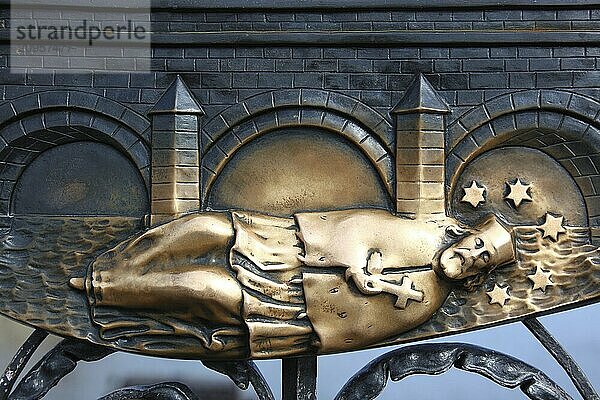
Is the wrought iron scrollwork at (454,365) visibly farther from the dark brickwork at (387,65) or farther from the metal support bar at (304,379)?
the dark brickwork at (387,65)

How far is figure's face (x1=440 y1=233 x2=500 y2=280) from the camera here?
4.14ft

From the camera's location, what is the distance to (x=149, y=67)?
1352 millimetres

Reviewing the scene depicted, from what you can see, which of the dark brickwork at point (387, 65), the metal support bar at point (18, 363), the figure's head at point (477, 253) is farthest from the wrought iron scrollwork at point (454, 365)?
the metal support bar at point (18, 363)

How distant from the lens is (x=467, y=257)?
1261 millimetres

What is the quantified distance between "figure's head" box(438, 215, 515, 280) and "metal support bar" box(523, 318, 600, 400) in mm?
115

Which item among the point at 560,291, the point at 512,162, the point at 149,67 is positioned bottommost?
the point at 560,291

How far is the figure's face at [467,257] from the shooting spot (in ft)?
4.14

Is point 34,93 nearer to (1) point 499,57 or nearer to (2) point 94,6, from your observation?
(2) point 94,6

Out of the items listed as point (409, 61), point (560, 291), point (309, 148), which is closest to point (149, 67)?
point (309, 148)

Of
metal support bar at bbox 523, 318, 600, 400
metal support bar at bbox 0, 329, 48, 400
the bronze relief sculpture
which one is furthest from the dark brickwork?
metal support bar at bbox 0, 329, 48, 400

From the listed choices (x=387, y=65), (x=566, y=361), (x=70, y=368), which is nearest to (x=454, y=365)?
(x=566, y=361)

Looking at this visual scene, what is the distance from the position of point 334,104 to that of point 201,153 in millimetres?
189

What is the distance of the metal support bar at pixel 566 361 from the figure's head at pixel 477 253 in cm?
11

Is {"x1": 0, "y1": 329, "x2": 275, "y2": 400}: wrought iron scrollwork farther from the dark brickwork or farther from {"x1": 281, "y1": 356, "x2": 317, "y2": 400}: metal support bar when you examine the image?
the dark brickwork
